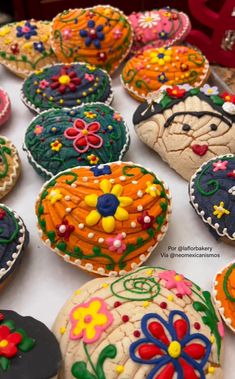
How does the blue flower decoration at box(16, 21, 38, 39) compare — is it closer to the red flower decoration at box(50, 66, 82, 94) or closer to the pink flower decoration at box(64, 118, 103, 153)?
the red flower decoration at box(50, 66, 82, 94)

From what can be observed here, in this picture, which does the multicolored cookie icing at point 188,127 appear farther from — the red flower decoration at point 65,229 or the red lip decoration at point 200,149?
the red flower decoration at point 65,229

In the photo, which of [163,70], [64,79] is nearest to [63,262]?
[64,79]

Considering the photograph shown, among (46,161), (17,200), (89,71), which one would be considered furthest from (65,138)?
(89,71)

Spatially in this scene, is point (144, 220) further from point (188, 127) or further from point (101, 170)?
point (188, 127)

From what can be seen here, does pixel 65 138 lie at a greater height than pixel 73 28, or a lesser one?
lesser

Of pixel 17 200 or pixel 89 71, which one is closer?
pixel 17 200

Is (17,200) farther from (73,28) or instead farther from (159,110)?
(73,28)
